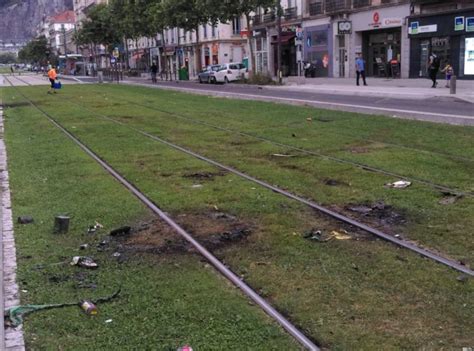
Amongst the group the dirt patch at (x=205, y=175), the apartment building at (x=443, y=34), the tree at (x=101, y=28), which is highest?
the tree at (x=101, y=28)

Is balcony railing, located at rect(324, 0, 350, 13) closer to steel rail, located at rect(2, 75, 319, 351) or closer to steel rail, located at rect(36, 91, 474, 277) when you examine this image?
steel rail, located at rect(36, 91, 474, 277)

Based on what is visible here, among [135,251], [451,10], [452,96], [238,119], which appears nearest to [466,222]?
[135,251]

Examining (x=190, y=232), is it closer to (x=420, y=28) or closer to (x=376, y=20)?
(x=420, y=28)

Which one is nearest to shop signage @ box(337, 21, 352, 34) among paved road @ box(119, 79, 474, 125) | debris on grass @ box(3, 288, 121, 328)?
paved road @ box(119, 79, 474, 125)

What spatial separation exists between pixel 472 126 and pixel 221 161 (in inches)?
308

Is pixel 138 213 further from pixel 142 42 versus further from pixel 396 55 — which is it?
pixel 142 42

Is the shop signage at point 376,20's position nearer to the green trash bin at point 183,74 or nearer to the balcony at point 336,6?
the balcony at point 336,6

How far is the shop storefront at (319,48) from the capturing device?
47.5 meters

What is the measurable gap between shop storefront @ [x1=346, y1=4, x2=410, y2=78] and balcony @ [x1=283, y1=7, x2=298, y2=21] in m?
7.86

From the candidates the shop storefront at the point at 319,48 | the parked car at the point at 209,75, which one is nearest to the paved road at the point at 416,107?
the shop storefront at the point at 319,48

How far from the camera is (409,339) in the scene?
13.8ft

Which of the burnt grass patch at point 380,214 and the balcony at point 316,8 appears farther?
the balcony at point 316,8

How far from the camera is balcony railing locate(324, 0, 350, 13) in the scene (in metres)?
44.8

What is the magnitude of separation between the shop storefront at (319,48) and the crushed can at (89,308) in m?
44.5
